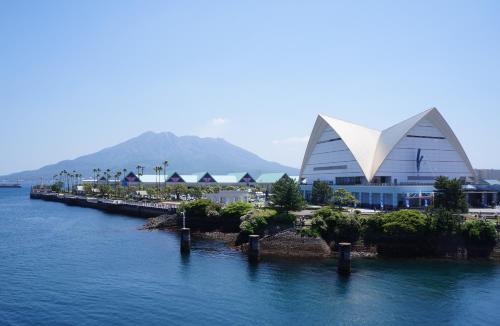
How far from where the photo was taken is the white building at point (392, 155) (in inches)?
3118

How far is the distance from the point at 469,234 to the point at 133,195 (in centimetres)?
10154

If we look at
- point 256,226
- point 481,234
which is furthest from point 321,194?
point 481,234

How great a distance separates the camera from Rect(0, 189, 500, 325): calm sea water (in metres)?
28.2

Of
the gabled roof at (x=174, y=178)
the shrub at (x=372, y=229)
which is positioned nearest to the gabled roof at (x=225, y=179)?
the gabled roof at (x=174, y=178)

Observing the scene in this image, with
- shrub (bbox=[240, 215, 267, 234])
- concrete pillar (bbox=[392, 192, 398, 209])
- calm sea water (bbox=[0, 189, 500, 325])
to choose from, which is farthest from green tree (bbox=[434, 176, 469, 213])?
shrub (bbox=[240, 215, 267, 234])

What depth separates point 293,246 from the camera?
4653 cm

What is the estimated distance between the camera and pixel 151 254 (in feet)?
155

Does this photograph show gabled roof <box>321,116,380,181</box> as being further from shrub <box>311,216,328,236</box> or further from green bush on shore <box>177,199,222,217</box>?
shrub <box>311,216,328,236</box>

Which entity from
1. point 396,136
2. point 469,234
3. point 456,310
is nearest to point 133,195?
point 396,136

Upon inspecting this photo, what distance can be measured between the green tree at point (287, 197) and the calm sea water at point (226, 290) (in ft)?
36.1

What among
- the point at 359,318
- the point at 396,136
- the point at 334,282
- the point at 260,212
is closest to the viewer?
the point at 359,318

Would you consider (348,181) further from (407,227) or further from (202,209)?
(407,227)

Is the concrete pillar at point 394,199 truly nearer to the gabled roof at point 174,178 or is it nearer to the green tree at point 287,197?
the green tree at point 287,197

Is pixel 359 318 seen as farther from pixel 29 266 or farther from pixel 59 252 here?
pixel 59 252
